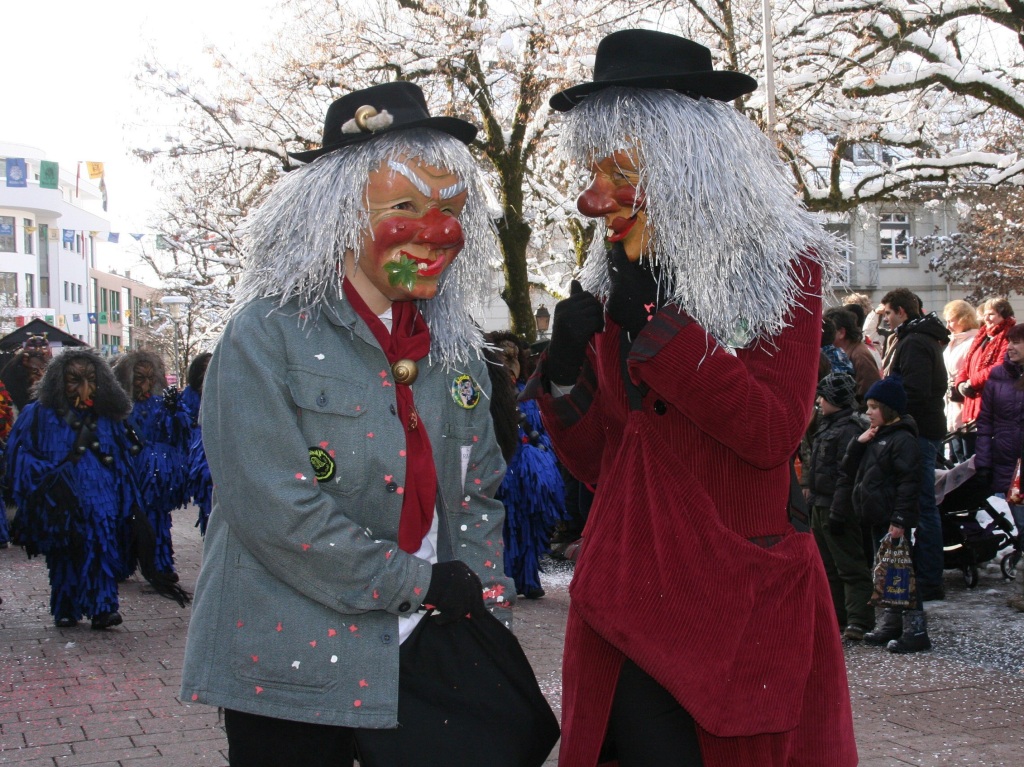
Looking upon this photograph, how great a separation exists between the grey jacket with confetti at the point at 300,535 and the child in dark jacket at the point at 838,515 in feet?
13.5

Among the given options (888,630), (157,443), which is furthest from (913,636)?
(157,443)

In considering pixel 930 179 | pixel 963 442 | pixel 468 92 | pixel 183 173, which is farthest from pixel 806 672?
pixel 183 173

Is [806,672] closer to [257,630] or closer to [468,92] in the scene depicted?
[257,630]

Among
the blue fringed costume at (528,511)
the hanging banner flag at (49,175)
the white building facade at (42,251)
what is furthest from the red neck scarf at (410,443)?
the white building facade at (42,251)

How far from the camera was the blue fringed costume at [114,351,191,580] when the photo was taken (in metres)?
7.62

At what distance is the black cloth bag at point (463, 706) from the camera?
7.39 feet

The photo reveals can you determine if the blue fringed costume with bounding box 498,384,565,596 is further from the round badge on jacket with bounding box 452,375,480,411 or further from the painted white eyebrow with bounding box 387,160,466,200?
the painted white eyebrow with bounding box 387,160,466,200

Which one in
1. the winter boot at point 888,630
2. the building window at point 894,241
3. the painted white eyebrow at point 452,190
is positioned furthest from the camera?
the building window at point 894,241

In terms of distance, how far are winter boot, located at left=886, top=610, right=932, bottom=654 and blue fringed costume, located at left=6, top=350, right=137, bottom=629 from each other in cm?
459

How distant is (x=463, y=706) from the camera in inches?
91.4

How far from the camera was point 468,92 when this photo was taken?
1399 centimetres

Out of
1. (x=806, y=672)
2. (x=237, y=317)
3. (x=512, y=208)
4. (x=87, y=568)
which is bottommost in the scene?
(x=87, y=568)

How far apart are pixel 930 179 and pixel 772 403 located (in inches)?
439

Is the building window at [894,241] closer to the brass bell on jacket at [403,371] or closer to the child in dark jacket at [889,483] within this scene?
the child in dark jacket at [889,483]
